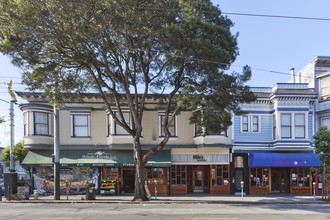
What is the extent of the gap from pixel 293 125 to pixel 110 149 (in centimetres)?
1485

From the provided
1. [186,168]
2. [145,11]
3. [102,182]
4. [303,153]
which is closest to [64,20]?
[145,11]

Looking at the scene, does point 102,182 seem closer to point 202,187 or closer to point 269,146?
point 202,187

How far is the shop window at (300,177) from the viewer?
2867 cm

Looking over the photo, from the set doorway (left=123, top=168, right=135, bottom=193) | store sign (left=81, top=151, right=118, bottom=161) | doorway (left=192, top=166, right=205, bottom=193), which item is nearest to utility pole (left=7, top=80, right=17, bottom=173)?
store sign (left=81, top=151, right=118, bottom=161)

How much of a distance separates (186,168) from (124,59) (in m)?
11.5

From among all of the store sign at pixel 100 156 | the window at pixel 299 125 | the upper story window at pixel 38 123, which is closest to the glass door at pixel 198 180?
the store sign at pixel 100 156

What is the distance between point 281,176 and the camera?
1143 inches

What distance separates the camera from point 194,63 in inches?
754

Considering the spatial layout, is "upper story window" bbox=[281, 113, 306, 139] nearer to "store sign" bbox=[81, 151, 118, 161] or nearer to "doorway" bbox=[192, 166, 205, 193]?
"doorway" bbox=[192, 166, 205, 193]

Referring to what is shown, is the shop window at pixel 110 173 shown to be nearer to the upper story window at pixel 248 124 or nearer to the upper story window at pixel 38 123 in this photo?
the upper story window at pixel 38 123

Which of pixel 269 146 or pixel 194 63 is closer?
pixel 194 63

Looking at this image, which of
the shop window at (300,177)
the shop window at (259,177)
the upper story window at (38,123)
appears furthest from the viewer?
the shop window at (300,177)

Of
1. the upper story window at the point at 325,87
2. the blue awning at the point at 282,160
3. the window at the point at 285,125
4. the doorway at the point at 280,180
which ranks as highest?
the upper story window at the point at 325,87

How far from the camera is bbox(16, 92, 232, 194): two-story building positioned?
1048 inches
